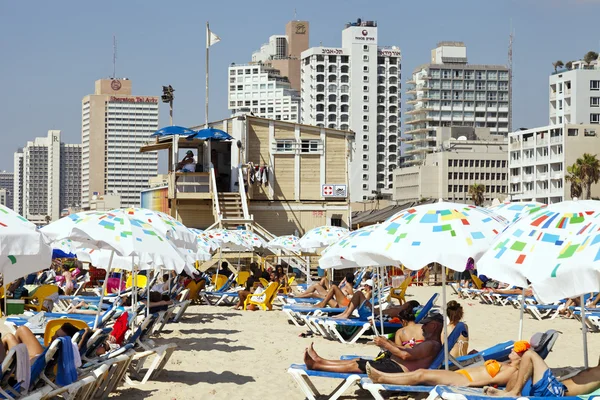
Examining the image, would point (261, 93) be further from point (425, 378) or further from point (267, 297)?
point (425, 378)

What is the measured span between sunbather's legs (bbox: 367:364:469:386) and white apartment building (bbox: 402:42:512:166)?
14865 centimetres

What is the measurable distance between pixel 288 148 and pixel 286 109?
14921 cm

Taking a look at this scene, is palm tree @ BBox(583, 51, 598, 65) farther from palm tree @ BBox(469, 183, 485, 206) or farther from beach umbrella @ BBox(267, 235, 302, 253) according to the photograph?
beach umbrella @ BBox(267, 235, 302, 253)

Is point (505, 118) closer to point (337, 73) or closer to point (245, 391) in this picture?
point (337, 73)

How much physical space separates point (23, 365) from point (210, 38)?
42649 mm

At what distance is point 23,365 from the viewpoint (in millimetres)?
8219

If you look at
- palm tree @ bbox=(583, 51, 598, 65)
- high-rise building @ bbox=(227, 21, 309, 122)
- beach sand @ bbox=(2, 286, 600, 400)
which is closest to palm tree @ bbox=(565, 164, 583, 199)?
palm tree @ bbox=(583, 51, 598, 65)

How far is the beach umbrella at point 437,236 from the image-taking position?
31.0 ft

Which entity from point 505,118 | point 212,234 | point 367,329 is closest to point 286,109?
point 505,118

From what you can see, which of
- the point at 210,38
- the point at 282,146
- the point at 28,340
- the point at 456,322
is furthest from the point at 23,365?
the point at 210,38

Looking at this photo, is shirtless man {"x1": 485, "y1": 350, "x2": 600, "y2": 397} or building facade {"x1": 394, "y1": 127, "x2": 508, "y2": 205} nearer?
shirtless man {"x1": 485, "y1": 350, "x2": 600, "y2": 397}

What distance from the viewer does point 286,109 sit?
192m

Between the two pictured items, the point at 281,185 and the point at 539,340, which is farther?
the point at 281,185

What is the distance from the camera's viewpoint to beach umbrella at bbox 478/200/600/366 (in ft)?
24.0
